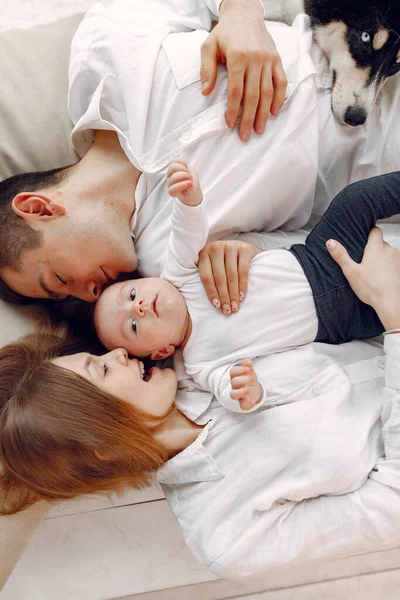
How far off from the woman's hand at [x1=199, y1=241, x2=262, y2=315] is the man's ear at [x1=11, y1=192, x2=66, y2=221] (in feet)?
0.99

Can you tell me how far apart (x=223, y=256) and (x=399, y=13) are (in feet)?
1.92

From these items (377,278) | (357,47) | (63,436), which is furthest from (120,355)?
(357,47)

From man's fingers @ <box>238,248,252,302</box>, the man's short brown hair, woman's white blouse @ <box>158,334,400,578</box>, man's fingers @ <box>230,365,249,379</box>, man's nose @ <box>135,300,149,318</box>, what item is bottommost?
woman's white blouse @ <box>158,334,400,578</box>

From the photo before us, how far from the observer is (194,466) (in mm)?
1042

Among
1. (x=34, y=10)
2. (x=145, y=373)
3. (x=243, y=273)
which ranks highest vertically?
(x=34, y=10)

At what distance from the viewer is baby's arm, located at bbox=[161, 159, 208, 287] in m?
0.92

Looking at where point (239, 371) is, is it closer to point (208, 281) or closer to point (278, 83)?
point (208, 281)

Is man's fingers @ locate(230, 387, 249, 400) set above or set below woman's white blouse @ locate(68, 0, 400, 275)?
below

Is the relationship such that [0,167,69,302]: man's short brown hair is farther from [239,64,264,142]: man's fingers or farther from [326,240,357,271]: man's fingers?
[326,240,357,271]: man's fingers

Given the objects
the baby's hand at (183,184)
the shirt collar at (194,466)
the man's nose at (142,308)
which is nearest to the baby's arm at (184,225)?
the baby's hand at (183,184)

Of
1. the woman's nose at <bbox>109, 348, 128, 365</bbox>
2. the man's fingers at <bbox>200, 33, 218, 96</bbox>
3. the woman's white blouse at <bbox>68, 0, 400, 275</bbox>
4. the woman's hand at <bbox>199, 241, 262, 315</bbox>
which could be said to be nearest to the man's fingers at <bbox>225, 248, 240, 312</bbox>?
the woman's hand at <bbox>199, 241, 262, 315</bbox>

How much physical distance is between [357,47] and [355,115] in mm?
139

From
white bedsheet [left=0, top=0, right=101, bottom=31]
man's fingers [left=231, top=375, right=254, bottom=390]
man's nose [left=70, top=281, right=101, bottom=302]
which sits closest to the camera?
man's fingers [left=231, top=375, right=254, bottom=390]

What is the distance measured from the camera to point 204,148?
3.63 feet
